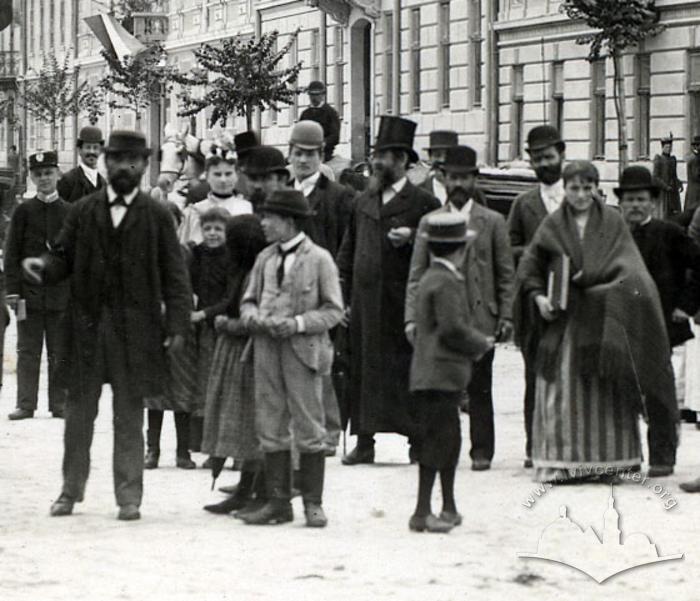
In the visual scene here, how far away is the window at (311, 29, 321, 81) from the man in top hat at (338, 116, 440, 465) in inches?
1443

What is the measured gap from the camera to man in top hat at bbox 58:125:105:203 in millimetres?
15781

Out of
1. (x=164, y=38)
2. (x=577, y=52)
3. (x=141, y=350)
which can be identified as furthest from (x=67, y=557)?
(x=164, y=38)

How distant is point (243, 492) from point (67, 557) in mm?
1576

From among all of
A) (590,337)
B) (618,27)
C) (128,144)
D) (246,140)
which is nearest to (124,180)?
(128,144)

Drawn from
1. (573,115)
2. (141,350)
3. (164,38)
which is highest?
(164,38)

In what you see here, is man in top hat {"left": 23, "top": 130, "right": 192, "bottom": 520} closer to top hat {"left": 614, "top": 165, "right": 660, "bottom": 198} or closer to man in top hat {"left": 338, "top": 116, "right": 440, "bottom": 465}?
man in top hat {"left": 338, "top": 116, "right": 440, "bottom": 465}

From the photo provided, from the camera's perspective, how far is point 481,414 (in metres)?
12.3

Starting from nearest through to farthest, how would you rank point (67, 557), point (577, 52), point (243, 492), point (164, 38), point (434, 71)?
point (67, 557) → point (243, 492) → point (577, 52) → point (434, 71) → point (164, 38)

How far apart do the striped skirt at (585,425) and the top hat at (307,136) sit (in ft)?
7.09

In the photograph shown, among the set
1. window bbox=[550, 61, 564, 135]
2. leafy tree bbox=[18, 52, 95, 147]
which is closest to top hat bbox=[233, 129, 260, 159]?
window bbox=[550, 61, 564, 135]

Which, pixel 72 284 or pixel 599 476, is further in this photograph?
pixel 599 476

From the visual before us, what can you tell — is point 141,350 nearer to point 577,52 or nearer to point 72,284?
point 72,284

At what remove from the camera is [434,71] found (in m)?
41.4

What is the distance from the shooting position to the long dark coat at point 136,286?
1056cm
